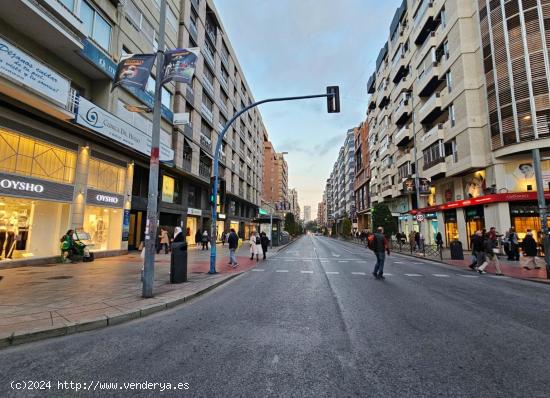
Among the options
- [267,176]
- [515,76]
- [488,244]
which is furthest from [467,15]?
[267,176]

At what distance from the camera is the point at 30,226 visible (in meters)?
13.1

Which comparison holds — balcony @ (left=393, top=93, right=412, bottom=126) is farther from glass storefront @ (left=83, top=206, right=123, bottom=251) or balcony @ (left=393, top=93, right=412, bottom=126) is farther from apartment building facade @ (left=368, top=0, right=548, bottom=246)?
glass storefront @ (left=83, top=206, right=123, bottom=251)

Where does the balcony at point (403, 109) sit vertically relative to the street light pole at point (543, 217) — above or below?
above

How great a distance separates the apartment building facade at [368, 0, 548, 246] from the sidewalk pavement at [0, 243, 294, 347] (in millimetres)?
22387

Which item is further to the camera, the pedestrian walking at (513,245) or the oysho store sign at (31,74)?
the pedestrian walking at (513,245)

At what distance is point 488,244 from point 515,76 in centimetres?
1552

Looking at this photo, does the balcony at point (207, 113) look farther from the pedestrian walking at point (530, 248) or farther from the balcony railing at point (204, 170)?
the pedestrian walking at point (530, 248)

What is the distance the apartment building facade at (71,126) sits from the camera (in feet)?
37.1

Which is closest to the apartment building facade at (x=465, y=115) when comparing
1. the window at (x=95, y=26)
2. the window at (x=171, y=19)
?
the window at (x=171, y=19)

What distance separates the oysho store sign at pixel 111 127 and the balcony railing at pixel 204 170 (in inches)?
407

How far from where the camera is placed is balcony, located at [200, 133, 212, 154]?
29.2 metres

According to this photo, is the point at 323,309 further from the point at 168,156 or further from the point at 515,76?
the point at 515,76

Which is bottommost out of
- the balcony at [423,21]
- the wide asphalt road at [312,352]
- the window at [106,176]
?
the wide asphalt road at [312,352]

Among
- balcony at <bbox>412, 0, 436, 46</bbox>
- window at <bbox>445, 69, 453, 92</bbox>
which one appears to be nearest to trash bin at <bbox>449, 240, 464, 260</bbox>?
window at <bbox>445, 69, 453, 92</bbox>
